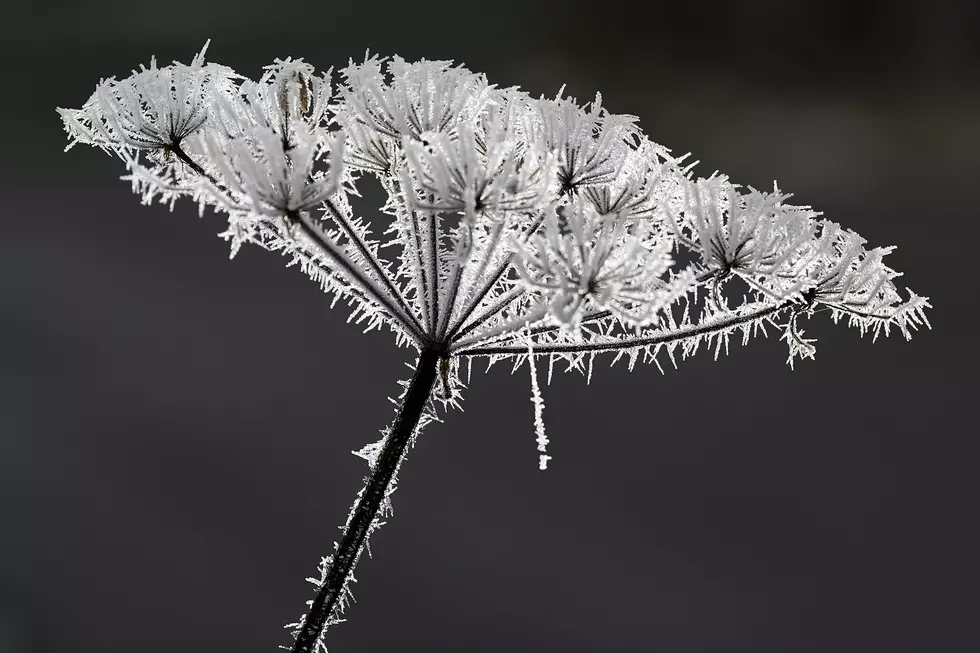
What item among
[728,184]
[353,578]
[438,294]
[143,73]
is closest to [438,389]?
[438,294]

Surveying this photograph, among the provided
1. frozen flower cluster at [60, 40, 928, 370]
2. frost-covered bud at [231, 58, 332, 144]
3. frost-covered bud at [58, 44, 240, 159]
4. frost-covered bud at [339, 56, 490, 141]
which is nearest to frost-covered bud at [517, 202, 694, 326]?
frozen flower cluster at [60, 40, 928, 370]

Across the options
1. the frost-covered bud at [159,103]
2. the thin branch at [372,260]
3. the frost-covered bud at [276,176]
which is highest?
the frost-covered bud at [159,103]

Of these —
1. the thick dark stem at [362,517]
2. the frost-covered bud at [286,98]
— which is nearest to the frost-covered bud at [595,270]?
the thick dark stem at [362,517]

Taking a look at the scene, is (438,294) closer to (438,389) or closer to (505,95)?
(438,389)

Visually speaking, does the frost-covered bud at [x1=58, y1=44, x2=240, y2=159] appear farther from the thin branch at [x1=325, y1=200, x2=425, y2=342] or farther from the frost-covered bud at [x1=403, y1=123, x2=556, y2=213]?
the frost-covered bud at [x1=403, y1=123, x2=556, y2=213]

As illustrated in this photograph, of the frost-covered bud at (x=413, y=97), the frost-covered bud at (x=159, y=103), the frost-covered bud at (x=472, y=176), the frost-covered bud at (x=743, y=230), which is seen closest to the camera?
the frost-covered bud at (x=472, y=176)

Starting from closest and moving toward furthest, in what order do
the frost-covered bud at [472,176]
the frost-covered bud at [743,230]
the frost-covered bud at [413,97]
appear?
1. the frost-covered bud at [472,176]
2. the frost-covered bud at [413,97]
3. the frost-covered bud at [743,230]

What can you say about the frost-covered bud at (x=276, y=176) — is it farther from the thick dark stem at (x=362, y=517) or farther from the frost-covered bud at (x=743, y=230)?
the frost-covered bud at (x=743, y=230)
